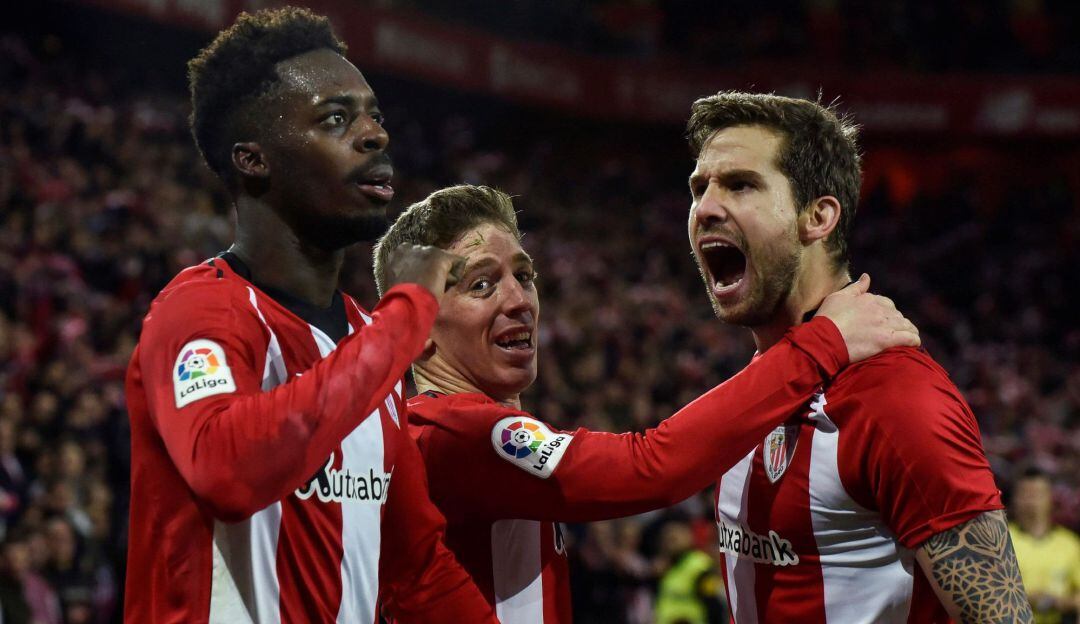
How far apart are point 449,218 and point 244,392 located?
1146 mm

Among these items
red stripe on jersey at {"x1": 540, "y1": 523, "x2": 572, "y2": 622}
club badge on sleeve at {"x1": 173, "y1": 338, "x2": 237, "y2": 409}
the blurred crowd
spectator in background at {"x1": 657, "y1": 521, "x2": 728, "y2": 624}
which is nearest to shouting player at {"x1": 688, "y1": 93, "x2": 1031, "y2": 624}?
red stripe on jersey at {"x1": 540, "y1": 523, "x2": 572, "y2": 622}

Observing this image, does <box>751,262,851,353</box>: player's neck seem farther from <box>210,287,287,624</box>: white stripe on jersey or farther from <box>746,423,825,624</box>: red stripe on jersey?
<box>210,287,287,624</box>: white stripe on jersey

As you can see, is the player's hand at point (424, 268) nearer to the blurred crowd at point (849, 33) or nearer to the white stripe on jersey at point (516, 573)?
the white stripe on jersey at point (516, 573)

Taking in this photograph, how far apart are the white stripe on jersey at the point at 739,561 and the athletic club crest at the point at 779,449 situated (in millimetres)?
54

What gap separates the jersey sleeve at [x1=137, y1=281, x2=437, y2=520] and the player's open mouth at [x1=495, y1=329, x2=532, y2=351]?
0.90m

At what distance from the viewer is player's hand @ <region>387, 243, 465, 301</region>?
2.25 meters

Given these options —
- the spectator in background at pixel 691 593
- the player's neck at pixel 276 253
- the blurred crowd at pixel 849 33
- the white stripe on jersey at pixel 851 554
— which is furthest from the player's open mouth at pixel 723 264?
the blurred crowd at pixel 849 33

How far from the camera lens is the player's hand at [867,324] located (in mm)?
2602

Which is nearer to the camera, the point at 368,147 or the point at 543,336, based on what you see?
the point at 368,147

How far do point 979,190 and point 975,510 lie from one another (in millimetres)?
21473

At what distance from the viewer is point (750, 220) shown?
2.81 metres

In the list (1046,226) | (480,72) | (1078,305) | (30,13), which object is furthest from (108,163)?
(1046,226)

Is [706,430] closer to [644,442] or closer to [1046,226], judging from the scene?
[644,442]

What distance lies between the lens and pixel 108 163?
11289mm
